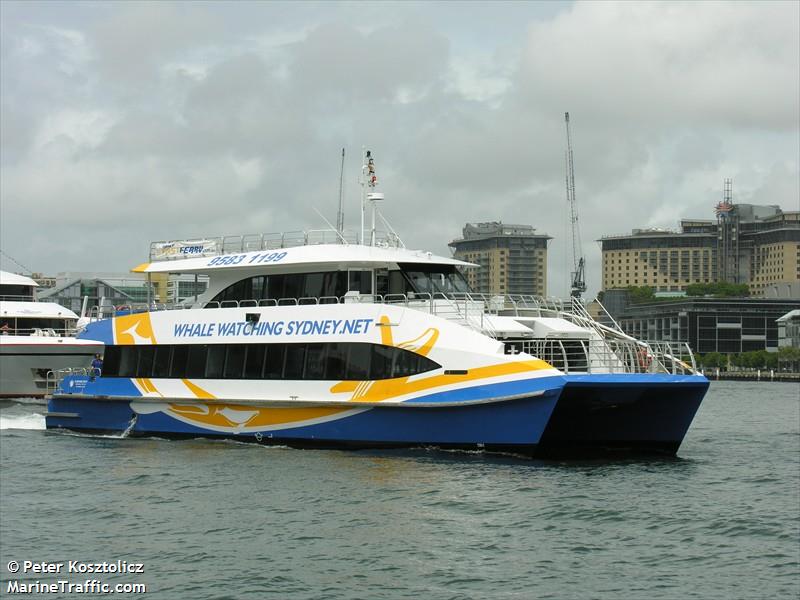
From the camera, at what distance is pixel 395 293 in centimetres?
2631

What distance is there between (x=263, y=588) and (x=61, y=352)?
32.8m

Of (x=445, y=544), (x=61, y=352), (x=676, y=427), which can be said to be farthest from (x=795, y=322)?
(x=445, y=544)

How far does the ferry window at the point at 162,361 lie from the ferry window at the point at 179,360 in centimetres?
17

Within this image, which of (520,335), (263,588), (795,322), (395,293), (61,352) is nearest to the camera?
(263,588)

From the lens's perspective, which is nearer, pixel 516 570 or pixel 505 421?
pixel 516 570

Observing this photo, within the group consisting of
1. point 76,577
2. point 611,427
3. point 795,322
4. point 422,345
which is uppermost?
point 795,322

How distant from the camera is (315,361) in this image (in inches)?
990

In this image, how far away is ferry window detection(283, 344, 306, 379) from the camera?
1000 inches

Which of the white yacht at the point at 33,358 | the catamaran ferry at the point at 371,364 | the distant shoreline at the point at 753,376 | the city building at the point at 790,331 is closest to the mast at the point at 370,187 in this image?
the catamaran ferry at the point at 371,364

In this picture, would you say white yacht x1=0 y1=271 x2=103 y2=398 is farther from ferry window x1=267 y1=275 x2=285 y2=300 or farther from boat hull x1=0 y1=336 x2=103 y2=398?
ferry window x1=267 y1=275 x2=285 y2=300

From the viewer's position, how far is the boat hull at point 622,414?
22141mm

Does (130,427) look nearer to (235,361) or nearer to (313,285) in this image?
(235,361)

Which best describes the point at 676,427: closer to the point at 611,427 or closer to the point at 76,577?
the point at 611,427

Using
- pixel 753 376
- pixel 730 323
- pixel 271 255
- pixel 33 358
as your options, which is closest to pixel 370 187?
pixel 271 255
